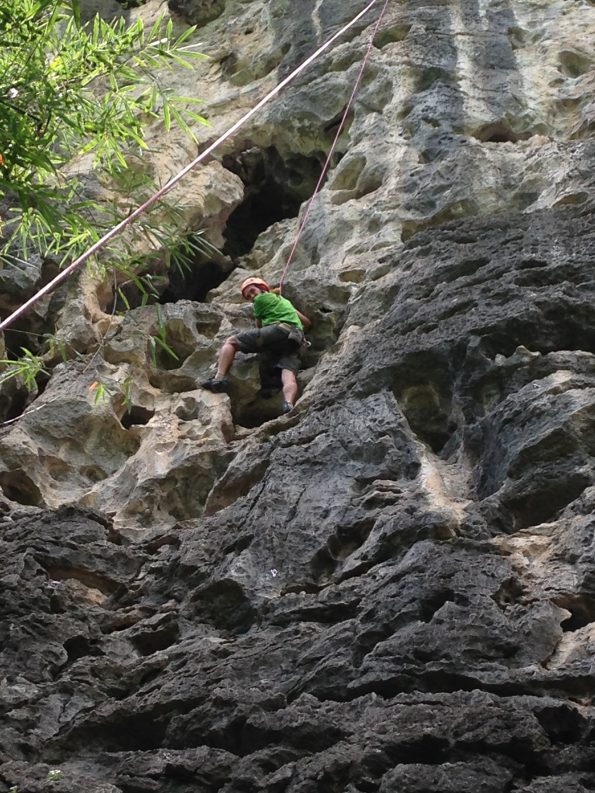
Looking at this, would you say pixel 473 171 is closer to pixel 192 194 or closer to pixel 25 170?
pixel 192 194

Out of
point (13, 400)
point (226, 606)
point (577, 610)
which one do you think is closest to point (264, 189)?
point (13, 400)

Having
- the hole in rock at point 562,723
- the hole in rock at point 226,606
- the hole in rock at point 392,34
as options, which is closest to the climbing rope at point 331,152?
the hole in rock at point 392,34

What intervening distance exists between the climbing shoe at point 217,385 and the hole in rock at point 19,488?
1448 millimetres

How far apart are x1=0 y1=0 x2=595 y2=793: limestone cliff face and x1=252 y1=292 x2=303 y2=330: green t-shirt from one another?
35 centimetres

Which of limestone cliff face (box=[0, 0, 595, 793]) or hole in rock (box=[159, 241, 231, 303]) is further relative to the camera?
hole in rock (box=[159, 241, 231, 303])

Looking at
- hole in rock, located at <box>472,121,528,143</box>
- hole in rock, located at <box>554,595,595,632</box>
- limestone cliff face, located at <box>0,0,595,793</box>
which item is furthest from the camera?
hole in rock, located at <box>472,121,528,143</box>

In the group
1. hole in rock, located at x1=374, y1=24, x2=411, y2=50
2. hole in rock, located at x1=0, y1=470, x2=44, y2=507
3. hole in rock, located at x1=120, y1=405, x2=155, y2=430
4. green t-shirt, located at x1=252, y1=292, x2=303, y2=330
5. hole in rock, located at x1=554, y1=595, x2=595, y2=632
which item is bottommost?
hole in rock, located at x1=554, y1=595, x2=595, y2=632

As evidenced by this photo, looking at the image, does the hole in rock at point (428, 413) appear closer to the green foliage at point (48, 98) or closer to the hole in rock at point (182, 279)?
the green foliage at point (48, 98)

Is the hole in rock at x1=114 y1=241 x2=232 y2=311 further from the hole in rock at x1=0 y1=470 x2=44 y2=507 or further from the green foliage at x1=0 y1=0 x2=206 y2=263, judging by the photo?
the green foliage at x1=0 y1=0 x2=206 y2=263

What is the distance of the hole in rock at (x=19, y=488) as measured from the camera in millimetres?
7945

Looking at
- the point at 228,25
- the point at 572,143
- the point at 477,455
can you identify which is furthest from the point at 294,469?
the point at 228,25

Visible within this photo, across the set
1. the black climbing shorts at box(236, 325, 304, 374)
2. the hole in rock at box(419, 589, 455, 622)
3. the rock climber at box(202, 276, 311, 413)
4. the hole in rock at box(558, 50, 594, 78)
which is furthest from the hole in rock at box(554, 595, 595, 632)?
the hole in rock at box(558, 50, 594, 78)

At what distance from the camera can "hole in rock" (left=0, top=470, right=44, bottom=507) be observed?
26.1 ft

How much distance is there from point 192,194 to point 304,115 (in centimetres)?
138
